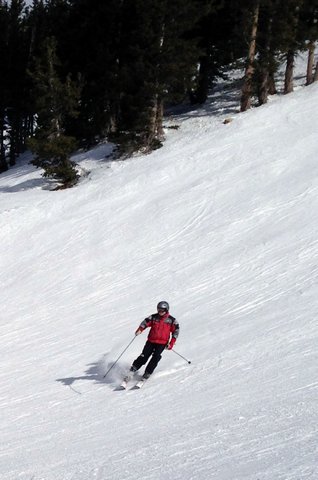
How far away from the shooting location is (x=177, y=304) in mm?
14078

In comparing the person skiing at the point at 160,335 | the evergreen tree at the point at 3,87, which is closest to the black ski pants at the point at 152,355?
the person skiing at the point at 160,335

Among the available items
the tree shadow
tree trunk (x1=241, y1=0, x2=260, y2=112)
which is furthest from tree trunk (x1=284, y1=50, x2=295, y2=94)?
the tree shadow

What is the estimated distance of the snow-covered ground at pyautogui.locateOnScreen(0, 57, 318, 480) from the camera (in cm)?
630

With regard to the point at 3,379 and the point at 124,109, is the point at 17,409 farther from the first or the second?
the point at 124,109

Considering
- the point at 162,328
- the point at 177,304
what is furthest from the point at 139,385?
the point at 177,304

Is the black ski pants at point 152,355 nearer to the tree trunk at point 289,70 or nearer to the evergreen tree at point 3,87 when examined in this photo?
the tree trunk at point 289,70

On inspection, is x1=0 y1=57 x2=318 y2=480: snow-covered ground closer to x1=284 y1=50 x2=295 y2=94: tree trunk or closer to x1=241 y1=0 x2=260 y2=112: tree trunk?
x1=241 y1=0 x2=260 y2=112: tree trunk

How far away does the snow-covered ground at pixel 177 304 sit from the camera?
6305 mm

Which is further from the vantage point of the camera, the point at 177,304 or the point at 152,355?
the point at 177,304

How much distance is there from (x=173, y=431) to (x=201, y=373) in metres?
2.55

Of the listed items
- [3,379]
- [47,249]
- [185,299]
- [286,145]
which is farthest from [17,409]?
[286,145]

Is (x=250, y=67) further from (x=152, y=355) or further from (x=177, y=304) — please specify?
(x=152, y=355)

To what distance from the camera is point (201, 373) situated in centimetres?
930

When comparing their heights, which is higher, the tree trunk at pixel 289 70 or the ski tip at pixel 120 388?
the tree trunk at pixel 289 70
